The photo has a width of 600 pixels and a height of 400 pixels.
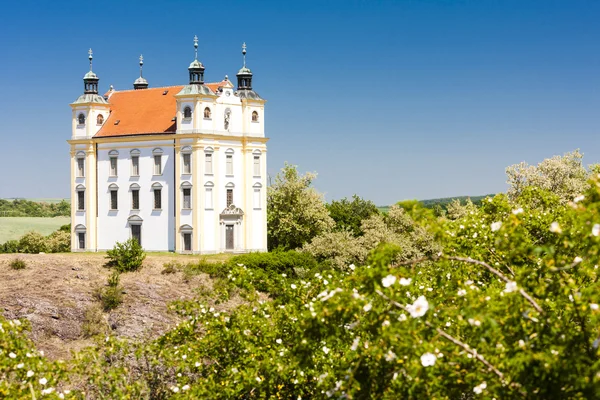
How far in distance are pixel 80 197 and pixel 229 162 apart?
11.7 meters

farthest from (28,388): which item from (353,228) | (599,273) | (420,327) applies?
(353,228)

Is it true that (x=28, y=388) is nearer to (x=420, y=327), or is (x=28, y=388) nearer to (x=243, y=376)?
(x=243, y=376)

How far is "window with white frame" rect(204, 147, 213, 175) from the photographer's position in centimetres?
4772

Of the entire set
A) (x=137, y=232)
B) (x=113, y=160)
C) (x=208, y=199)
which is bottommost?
(x=137, y=232)

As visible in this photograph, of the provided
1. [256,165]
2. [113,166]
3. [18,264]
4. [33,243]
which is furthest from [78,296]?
[33,243]

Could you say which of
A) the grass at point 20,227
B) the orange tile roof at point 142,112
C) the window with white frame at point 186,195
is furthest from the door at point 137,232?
the grass at point 20,227

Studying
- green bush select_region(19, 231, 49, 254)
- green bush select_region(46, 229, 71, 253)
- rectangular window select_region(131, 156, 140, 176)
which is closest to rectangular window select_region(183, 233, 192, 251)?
rectangular window select_region(131, 156, 140, 176)

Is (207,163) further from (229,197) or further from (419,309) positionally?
(419,309)

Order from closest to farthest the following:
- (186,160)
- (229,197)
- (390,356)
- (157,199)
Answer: (390,356) → (186,160) → (157,199) → (229,197)

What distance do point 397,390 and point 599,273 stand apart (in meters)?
3.83

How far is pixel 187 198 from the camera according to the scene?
156 feet

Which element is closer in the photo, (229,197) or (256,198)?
(229,197)

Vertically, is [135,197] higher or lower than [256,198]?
higher

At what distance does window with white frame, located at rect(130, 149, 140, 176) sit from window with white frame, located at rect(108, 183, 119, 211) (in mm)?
1760
